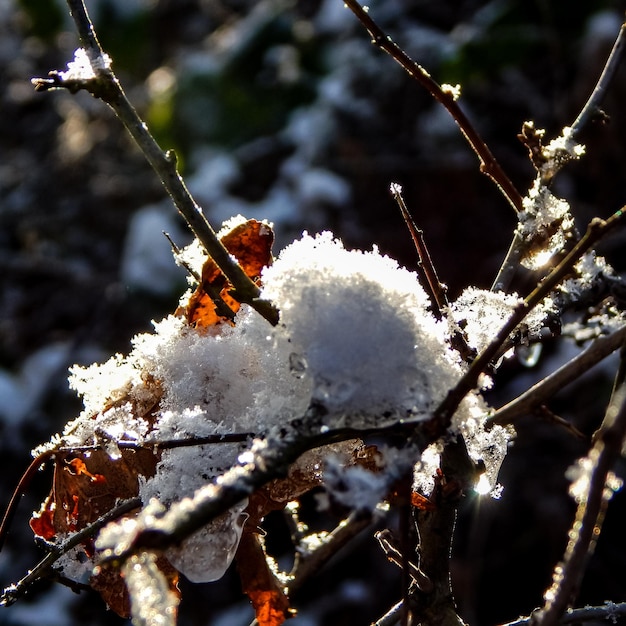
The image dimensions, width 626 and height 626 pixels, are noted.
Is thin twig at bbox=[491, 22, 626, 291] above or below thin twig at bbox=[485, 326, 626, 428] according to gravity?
above

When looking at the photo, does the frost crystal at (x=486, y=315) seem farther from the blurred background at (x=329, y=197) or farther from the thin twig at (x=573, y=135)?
the blurred background at (x=329, y=197)

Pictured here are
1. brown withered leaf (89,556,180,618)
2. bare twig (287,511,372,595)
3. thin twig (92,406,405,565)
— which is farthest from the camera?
bare twig (287,511,372,595)

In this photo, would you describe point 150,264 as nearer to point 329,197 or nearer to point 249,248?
point 329,197

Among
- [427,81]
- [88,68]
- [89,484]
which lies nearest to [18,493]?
[89,484]

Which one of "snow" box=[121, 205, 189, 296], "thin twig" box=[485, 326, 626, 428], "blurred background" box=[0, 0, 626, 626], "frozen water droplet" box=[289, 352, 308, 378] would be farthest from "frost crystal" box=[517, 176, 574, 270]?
"snow" box=[121, 205, 189, 296]

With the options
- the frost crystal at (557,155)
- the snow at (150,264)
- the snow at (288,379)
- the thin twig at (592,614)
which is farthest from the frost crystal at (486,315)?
the snow at (150,264)

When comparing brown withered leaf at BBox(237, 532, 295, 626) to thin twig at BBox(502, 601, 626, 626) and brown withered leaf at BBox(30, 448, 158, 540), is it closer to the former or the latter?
brown withered leaf at BBox(30, 448, 158, 540)

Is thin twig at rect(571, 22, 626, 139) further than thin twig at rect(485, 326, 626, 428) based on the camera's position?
Yes

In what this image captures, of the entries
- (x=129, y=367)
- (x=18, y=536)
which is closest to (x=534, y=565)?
(x=18, y=536)
